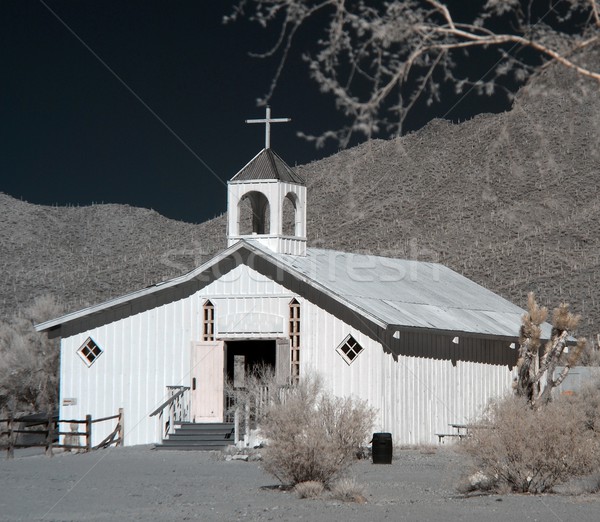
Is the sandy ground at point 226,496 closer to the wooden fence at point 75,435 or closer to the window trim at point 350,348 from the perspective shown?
the wooden fence at point 75,435

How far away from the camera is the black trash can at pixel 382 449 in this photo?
70.8 feet

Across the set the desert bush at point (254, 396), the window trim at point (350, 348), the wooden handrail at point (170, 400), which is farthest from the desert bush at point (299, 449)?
the wooden handrail at point (170, 400)

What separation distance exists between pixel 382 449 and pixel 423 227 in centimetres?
4776

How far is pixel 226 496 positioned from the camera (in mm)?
15883

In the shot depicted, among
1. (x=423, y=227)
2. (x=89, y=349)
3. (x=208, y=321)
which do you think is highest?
(x=423, y=227)

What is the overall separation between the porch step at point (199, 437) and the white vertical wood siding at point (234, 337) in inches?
41.9

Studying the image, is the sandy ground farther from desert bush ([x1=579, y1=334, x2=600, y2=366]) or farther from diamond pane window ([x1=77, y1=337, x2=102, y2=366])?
desert bush ([x1=579, y1=334, x2=600, y2=366])

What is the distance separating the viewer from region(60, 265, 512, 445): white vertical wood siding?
82.5ft

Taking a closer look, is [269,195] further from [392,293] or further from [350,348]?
[350,348]

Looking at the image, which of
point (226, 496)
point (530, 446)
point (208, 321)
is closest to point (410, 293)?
point (208, 321)

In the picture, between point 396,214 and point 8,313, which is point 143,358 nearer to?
point 8,313

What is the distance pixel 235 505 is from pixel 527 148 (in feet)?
178

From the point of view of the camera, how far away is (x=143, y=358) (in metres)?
27.3

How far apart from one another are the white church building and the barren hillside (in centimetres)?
2225
